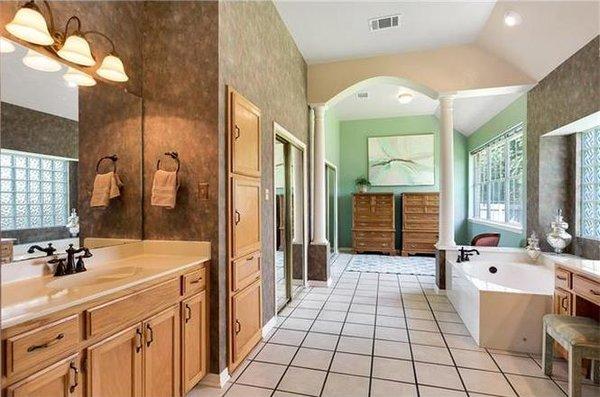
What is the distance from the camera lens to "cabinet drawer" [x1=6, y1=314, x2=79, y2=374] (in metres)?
1.16

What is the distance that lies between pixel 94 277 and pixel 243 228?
105cm

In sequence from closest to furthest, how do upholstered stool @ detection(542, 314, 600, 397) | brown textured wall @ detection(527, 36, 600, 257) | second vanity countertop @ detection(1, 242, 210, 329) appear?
second vanity countertop @ detection(1, 242, 210, 329) → upholstered stool @ detection(542, 314, 600, 397) → brown textured wall @ detection(527, 36, 600, 257)

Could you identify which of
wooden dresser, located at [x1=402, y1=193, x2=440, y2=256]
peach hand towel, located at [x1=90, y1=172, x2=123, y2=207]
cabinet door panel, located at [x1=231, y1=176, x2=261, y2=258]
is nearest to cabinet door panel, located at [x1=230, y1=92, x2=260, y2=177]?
cabinet door panel, located at [x1=231, y1=176, x2=261, y2=258]

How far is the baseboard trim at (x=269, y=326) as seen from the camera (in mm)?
3049

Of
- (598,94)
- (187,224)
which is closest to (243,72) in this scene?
(187,224)

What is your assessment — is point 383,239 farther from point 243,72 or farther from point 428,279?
point 243,72

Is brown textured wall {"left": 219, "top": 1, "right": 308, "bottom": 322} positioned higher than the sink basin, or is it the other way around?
brown textured wall {"left": 219, "top": 1, "right": 308, "bottom": 322}

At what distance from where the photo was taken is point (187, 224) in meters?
2.32

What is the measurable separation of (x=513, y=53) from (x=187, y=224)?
4.00 m

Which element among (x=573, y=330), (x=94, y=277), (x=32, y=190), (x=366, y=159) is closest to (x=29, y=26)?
(x=32, y=190)

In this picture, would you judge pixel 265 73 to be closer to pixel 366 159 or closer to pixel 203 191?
pixel 203 191

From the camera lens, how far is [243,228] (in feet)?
8.48

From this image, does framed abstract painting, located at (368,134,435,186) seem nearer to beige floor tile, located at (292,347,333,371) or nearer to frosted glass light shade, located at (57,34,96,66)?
beige floor tile, located at (292,347,333,371)

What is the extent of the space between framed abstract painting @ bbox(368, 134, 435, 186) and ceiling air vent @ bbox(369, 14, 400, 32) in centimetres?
417
